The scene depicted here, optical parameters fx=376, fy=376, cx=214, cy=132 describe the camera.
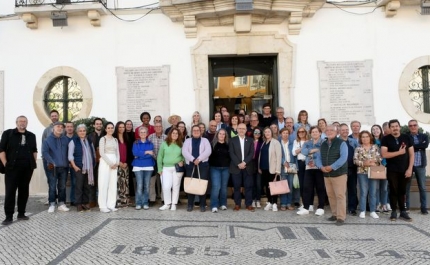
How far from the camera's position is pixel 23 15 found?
923cm

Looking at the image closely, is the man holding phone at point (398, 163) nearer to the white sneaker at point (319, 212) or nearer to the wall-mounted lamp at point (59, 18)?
the white sneaker at point (319, 212)

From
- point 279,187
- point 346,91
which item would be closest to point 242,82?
point 346,91

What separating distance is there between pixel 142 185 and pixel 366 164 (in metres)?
4.22

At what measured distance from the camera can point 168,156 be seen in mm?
7312

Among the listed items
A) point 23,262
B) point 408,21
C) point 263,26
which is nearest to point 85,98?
point 263,26

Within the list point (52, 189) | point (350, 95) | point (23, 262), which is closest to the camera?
point (23, 262)

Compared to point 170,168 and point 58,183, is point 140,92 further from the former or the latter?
point 58,183

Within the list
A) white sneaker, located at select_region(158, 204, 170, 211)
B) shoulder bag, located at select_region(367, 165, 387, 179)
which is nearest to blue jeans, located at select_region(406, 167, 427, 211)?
shoulder bag, located at select_region(367, 165, 387, 179)

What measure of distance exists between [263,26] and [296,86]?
1693 millimetres

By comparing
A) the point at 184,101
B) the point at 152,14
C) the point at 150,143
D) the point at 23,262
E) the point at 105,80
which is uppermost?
the point at 152,14

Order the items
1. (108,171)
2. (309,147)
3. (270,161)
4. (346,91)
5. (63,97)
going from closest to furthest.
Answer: (309,147)
(270,161)
(108,171)
(346,91)
(63,97)

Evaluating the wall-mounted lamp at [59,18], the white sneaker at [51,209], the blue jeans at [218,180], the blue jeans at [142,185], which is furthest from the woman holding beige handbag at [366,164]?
the wall-mounted lamp at [59,18]

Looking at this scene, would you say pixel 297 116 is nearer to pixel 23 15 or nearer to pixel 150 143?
pixel 150 143

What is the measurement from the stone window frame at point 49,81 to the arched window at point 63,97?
16 centimetres
